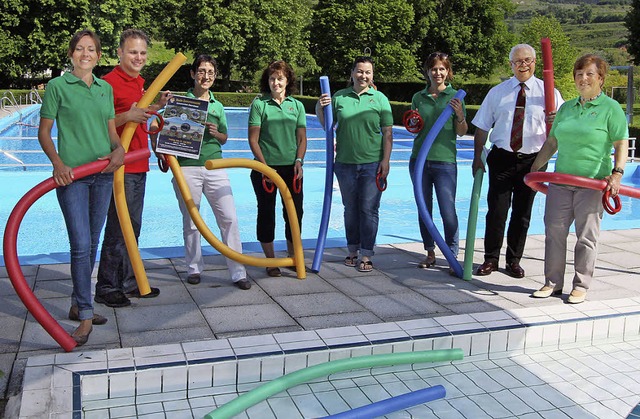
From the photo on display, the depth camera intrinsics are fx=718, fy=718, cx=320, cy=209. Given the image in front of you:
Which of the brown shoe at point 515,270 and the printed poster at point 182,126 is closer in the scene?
the printed poster at point 182,126

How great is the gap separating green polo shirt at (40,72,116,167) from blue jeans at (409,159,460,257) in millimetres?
2774

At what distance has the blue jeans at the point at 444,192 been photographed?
20.1 feet

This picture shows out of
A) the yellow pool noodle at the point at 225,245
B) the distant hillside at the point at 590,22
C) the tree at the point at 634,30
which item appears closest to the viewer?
the yellow pool noodle at the point at 225,245

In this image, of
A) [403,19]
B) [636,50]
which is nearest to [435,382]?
[636,50]

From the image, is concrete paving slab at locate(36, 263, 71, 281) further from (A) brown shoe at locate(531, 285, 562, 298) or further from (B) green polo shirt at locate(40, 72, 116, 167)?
(A) brown shoe at locate(531, 285, 562, 298)

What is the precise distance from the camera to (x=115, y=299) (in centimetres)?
500

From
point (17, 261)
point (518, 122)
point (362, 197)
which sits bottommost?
point (17, 261)

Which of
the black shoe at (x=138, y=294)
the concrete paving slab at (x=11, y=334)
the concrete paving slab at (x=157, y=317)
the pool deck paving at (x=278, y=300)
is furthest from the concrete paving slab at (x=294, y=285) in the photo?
the concrete paving slab at (x=11, y=334)

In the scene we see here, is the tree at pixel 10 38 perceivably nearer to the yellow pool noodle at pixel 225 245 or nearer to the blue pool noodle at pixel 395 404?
the yellow pool noodle at pixel 225 245

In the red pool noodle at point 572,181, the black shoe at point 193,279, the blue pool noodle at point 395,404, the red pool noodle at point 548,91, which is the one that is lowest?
the blue pool noodle at point 395,404

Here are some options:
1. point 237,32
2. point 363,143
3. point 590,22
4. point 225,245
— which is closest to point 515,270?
A: point 363,143

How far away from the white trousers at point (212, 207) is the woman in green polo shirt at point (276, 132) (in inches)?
13.9

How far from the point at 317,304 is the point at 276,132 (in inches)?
A: 58.3

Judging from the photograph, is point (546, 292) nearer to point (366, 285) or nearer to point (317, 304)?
point (366, 285)
